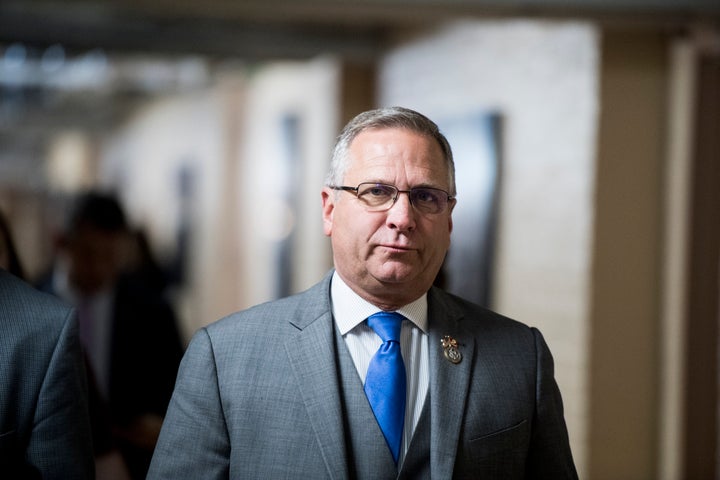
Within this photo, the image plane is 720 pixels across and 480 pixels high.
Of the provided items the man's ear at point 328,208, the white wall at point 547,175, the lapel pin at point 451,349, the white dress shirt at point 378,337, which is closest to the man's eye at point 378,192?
the man's ear at point 328,208

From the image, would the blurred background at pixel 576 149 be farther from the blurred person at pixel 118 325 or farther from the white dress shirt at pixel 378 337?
the white dress shirt at pixel 378 337

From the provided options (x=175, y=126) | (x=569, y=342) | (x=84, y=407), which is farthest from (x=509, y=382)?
(x=175, y=126)

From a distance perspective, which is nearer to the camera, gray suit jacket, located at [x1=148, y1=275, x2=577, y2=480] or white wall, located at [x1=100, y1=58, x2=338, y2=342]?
gray suit jacket, located at [x1=148, y1=275, x2=577, y2=480]

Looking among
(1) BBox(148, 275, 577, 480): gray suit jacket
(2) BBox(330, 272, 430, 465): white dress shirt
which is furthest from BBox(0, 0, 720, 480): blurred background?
(2) BBox(330, 272, 430, 465): white dress shirt

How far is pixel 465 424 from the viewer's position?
1979 millimetres

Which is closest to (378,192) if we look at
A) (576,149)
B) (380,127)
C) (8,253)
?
(380,127)

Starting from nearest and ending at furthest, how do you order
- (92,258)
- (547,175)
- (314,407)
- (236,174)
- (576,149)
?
1. (314,407)
2. (92,258)
3. (576,149)
4. (547,175)
5. (236,174)

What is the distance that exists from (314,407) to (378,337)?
227mm

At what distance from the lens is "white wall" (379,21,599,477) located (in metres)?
5.28

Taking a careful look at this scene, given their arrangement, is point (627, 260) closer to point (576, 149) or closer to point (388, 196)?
point (576, 149)

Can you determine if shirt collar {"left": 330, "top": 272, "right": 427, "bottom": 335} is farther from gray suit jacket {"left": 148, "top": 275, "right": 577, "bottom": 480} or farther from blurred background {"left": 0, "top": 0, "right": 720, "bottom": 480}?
blurred background {"left": 0, "top": 0, "right": 720, "bottom": 480}

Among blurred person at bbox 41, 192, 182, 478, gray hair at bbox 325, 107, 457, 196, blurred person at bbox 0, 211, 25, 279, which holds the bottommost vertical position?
blurred person at bbox 41, 192, 182, 478

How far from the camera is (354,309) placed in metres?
2.06

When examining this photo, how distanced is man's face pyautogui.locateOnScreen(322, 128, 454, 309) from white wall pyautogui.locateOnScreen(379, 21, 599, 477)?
3.42 metres
